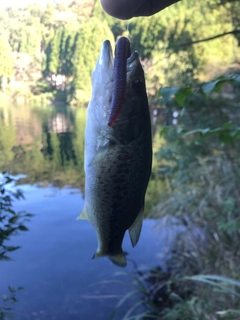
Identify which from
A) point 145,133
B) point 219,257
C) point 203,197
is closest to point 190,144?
point 203,197

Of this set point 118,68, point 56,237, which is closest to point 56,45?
point 118,68

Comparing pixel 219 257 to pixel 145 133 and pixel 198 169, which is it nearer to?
pixel 198 169

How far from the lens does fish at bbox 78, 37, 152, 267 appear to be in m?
0.64

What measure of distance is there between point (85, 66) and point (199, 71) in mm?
1766

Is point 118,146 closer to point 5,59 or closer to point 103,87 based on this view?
point 103,87

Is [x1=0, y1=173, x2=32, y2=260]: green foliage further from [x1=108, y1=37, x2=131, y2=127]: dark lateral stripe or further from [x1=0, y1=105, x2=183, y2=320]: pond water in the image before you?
[x1=108, y1=37, x2=131, y2=127]: dark lateral stripe

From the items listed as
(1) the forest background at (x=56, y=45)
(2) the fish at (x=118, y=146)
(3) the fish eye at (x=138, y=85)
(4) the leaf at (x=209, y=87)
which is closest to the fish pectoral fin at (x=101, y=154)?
(2) the fish at (x=118, y=146)

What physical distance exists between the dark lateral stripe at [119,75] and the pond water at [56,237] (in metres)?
1.25

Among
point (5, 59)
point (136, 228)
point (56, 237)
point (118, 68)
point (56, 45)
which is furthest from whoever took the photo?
point (56, 237)

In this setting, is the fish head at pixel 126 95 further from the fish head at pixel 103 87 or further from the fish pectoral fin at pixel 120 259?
the fish pectoral fin at pixel 120 259

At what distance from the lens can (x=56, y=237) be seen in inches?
125

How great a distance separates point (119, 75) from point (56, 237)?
2797 mm

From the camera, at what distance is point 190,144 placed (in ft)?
10.3

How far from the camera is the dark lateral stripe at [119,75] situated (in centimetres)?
58
